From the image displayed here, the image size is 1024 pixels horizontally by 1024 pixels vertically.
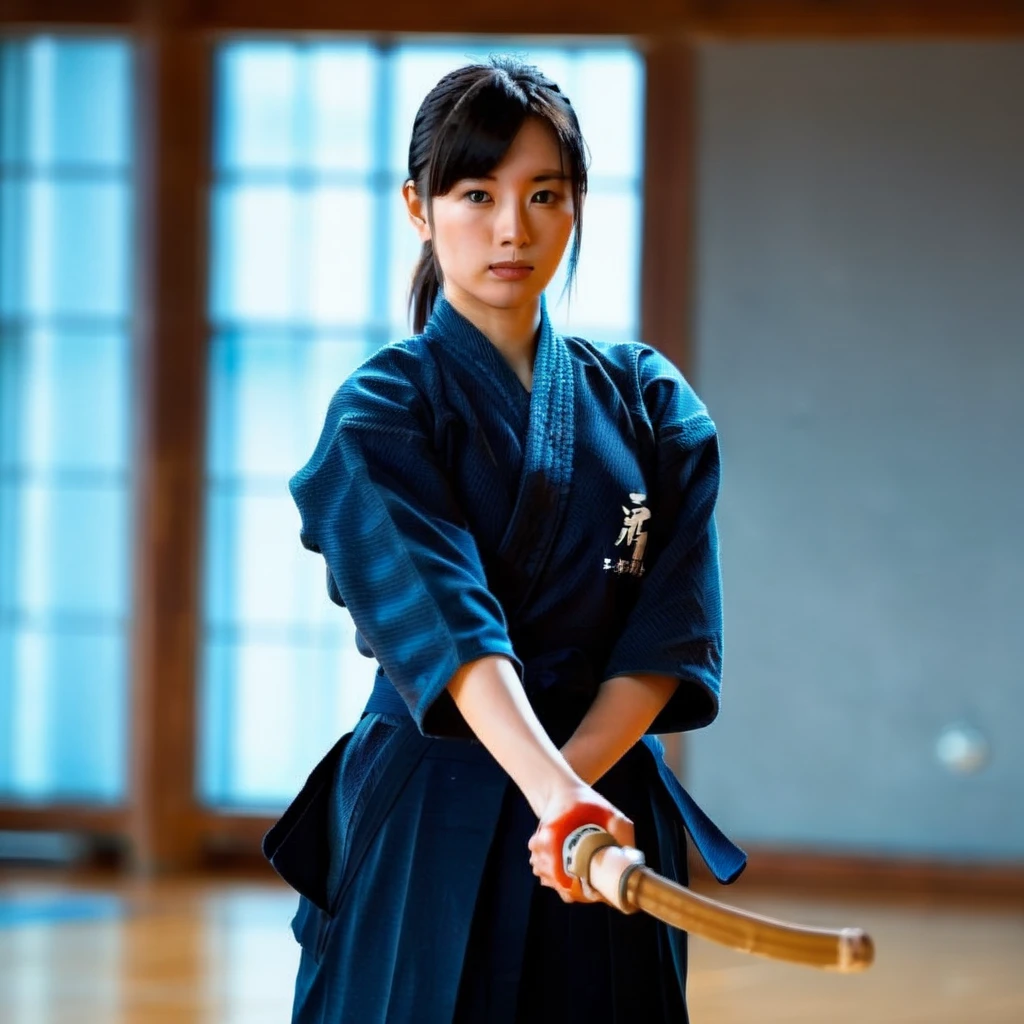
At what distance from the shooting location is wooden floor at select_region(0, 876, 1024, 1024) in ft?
10.8

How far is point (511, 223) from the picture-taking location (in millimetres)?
1358

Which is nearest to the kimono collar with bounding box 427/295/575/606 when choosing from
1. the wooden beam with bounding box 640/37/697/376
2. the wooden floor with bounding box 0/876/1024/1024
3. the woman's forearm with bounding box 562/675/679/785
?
the woman's forearm with bounding box 562/675/679/785

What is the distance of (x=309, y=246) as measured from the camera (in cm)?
471

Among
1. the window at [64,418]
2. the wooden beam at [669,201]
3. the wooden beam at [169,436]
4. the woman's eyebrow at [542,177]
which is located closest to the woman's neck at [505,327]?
the woman's eyebrow at [542,177]

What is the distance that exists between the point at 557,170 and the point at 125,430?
3.54 m

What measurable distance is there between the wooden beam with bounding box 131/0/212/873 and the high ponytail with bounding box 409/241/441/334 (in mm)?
3198

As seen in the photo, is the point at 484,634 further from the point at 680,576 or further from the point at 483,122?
the point at 483,122

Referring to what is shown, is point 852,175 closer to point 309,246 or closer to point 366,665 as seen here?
point 309,246

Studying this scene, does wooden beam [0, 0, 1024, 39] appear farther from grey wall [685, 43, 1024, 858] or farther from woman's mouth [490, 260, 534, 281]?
woman's mouth [490, 260, 534, 281]

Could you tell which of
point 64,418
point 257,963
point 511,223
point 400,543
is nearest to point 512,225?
point 511,223

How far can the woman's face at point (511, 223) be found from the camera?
4.48ft

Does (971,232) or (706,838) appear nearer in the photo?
(706,838)

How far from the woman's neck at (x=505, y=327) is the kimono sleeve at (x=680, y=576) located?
12 centimetres

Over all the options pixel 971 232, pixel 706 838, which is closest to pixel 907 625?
pixel 971 232
